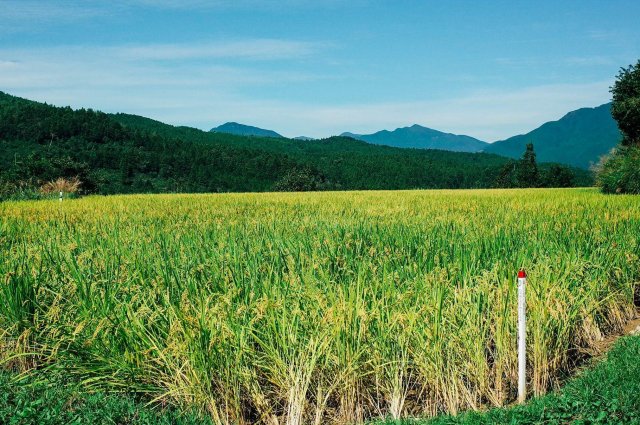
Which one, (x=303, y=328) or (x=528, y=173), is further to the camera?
(x=528, y=173)

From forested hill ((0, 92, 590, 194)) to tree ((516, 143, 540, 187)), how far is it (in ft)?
70.2

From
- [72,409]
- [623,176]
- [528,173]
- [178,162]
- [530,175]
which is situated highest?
[178,162]

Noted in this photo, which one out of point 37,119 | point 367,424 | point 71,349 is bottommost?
point 367,424

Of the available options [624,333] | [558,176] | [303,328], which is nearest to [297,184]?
[558,176]

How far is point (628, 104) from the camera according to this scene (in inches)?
1572

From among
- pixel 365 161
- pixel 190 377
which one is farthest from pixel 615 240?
pixel 365 161

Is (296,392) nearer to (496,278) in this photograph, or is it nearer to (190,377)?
(190,377)

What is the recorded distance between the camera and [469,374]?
462 cm

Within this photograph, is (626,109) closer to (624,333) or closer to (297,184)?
(297,184)

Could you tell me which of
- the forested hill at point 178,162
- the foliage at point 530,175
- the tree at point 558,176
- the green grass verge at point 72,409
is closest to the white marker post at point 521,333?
Answer: the green grass verge at point 72,409

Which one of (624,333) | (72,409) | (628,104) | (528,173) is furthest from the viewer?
(528,173)

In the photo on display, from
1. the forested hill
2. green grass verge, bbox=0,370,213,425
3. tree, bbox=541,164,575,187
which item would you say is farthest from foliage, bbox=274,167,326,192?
green grass verge, bbox=0,370,213,425

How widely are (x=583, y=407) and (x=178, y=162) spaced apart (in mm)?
85326

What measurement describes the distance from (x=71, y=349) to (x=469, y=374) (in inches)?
125
